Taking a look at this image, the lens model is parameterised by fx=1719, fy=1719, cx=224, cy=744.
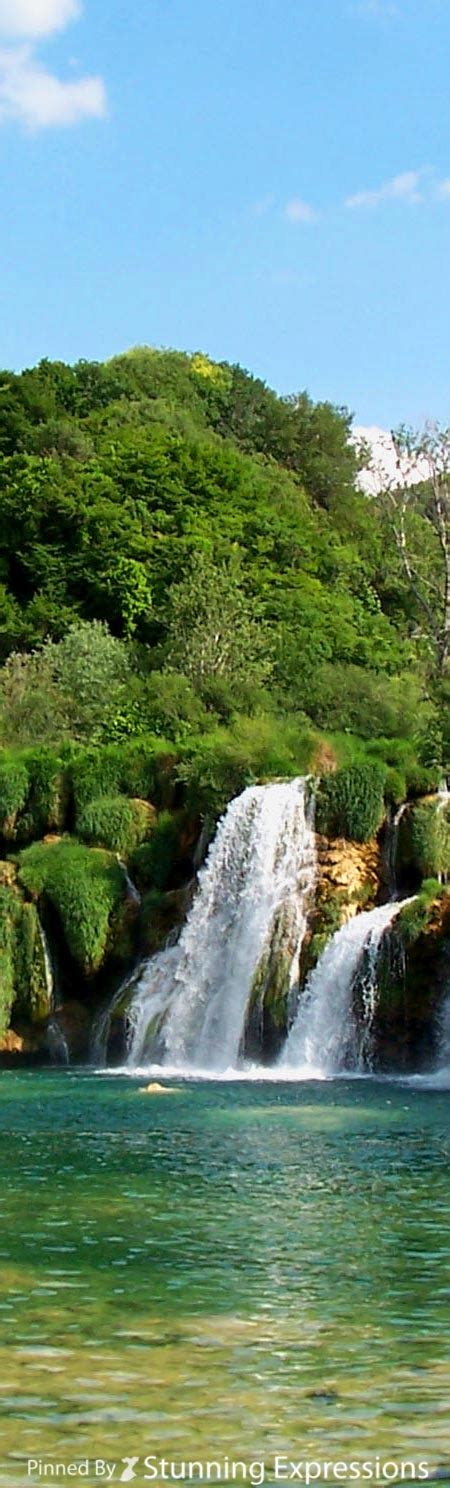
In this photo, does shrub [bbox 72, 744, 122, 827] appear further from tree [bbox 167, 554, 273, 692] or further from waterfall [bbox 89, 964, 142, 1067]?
tree [bbox 167, 554, 273, 692]

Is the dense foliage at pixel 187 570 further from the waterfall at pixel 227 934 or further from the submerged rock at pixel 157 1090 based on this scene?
the submerged rock at pixel 157 1090

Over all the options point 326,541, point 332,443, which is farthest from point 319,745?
point 332,443

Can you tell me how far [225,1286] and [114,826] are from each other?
2239cm

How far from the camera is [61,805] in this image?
116ft

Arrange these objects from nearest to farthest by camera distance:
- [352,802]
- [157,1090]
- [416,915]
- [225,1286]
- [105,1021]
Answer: [225,1286]
[157,1090]
[416,915]
[352,802]
[105,1021]

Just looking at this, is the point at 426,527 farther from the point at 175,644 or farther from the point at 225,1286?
the point at 225,1286

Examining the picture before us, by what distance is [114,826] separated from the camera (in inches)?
1344

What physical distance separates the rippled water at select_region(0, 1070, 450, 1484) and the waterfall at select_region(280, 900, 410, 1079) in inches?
276

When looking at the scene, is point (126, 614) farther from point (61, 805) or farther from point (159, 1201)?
point (159, 1201)

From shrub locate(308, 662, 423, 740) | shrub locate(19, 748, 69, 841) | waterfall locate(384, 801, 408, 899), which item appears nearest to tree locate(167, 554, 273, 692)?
shrub locate(308, 662, 423, 740)

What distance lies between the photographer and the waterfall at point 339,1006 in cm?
2864

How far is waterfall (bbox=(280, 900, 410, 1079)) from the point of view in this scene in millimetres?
28641

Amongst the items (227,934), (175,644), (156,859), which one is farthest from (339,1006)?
(175,644)

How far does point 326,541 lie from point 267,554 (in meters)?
3.92
